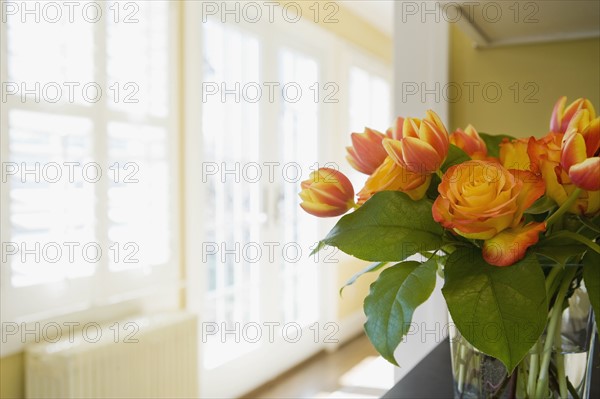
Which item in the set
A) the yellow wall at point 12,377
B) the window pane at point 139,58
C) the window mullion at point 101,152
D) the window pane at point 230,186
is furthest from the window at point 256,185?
the yellow wall at point 12,377

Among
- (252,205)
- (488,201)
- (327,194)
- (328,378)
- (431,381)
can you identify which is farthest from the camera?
(328,378)

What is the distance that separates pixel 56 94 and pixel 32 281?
2.22 feet

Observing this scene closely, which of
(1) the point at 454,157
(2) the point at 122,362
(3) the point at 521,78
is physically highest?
(3) the point at 521,78

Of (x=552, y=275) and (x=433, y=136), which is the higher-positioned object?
(x=433, y=136)

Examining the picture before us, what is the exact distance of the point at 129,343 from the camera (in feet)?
7.30

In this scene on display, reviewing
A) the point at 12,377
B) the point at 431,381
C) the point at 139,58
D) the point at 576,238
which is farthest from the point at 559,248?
the point at 139,58

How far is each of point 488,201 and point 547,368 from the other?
0.23m

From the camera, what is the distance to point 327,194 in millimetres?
563

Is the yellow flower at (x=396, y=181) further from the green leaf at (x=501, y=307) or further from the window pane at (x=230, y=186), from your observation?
the window pane at (x=230, y=186)

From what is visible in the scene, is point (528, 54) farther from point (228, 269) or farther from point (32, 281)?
point (228, 269)

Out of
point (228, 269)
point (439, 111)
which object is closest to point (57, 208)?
point (228, 269)

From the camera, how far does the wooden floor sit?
330 cm

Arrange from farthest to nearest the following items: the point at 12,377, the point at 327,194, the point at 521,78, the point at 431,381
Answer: the point at 12,377 < the point at 521,78 < the point at 431,381 < the point at 327,194

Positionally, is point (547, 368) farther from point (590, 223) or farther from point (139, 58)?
point (139, 58)
